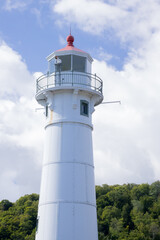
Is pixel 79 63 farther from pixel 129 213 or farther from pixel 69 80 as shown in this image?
pixel 129 213

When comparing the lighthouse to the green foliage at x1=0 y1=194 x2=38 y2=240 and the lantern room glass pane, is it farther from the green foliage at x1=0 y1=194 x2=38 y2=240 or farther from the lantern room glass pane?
the green foliage at x1=0 y1=194 x2=38 y2=240

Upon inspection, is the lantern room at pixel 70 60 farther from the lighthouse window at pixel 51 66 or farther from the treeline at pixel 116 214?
the treeline at pixel 116 214

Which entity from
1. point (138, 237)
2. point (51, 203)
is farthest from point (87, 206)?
point (138, 237)

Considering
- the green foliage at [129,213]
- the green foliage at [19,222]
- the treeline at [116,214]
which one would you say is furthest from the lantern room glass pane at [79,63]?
the green foliage at [129,213]

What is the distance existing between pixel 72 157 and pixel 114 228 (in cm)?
3597

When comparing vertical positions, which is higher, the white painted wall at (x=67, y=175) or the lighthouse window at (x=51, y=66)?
the lighthouse window at (x=51, y=66)

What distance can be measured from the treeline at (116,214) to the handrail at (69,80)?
27.9 meters

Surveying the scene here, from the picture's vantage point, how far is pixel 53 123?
22.5 meters

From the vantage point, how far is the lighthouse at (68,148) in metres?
20.6

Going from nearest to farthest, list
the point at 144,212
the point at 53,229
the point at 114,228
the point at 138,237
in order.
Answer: the point at 53,229
the point at 138,237
the point at 114,228
the point at 144,212

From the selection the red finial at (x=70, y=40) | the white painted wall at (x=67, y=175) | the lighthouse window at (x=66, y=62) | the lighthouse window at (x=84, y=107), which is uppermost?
the red finial at (x=70, y=40)

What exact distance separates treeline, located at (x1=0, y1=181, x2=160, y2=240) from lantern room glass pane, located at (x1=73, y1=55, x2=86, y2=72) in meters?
28.8

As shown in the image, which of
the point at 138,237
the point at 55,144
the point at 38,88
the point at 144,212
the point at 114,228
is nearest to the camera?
the point at 55,144

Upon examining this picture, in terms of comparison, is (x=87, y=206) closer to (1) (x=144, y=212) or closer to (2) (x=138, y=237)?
(2) (x=138, y=237)
